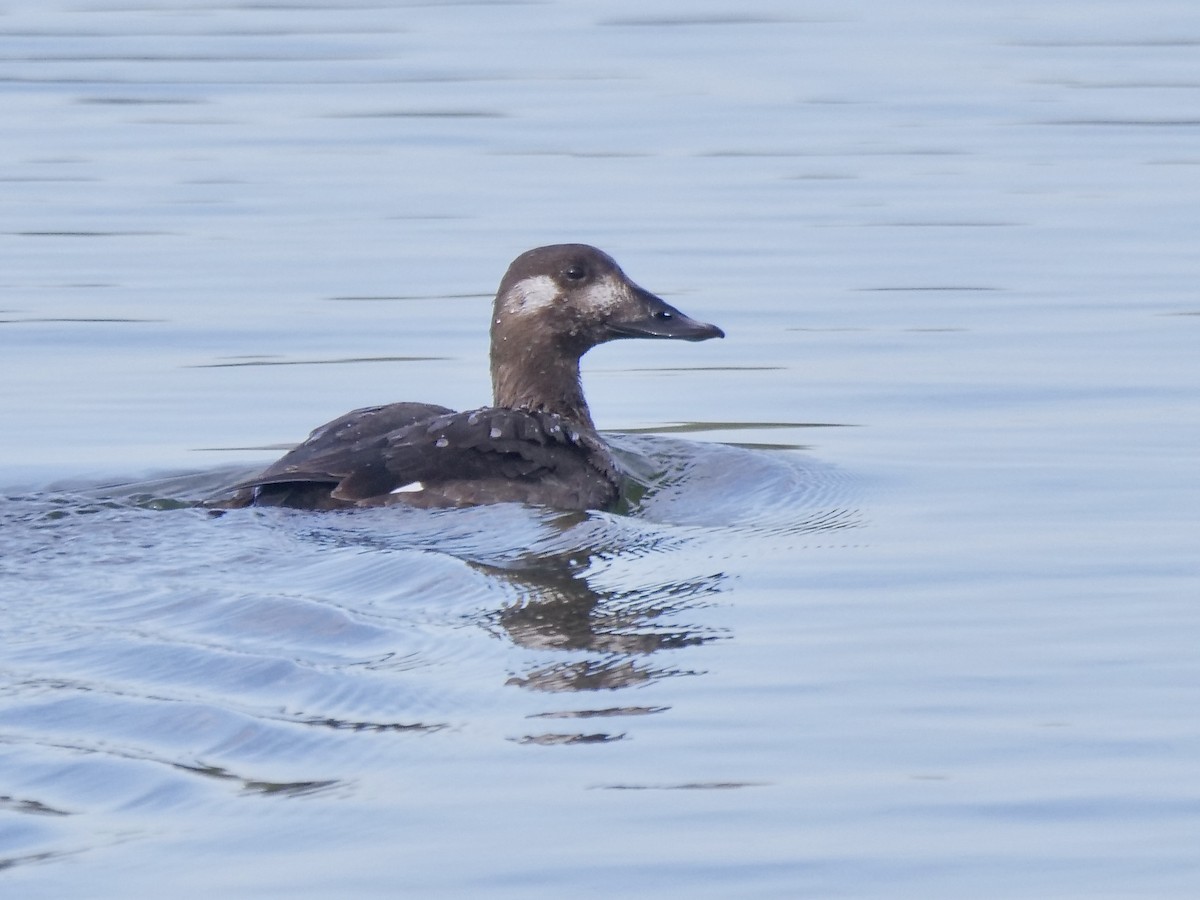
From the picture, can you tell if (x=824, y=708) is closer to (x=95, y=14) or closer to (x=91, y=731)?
(x=91, y=731)

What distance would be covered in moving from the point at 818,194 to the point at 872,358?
12.5 ft

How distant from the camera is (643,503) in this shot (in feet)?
25.1

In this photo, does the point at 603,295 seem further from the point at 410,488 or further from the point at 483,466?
the point at 410,488

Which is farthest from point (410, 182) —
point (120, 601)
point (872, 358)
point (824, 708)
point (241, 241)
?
point (824, 708)

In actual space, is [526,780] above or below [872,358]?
below

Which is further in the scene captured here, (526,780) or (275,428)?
(275,428)

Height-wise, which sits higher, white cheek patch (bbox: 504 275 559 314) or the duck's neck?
white cheek patch (bbox: 504 275 559 314)

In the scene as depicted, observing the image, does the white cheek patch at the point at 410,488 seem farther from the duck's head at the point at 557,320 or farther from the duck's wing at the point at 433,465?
the duck's head at the point at 557,320

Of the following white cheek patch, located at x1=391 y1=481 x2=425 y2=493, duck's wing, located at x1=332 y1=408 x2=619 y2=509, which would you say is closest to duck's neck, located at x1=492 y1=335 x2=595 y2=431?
duck's wing, located at x1=332 y1=408 x2=619 y2=509

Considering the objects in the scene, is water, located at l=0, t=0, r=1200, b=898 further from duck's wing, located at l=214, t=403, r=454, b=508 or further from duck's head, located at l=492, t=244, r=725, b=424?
duck's head, located at l=492, t=244, r=725, b=424

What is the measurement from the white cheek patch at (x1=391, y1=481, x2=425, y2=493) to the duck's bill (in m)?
1.52

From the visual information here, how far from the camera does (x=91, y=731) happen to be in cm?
474

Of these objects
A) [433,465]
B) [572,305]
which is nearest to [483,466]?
[433,465]

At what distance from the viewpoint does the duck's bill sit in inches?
328
